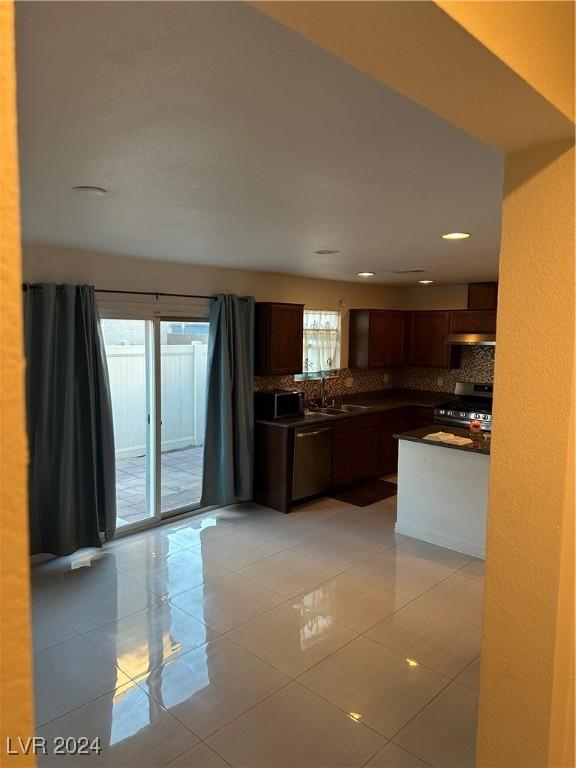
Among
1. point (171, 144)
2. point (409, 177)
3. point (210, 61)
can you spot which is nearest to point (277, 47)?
point (210, 61)

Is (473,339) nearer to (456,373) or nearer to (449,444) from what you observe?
(456,373)

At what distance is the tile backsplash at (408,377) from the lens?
264 inches

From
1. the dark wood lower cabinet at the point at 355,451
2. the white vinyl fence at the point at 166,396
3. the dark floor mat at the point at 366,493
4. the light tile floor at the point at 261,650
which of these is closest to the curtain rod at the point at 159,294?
the white vinyl fence at the point at 166,396

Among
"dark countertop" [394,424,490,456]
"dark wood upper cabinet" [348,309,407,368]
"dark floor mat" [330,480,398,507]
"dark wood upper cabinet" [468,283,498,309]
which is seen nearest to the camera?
"dark countertop" [394,424,490,456]

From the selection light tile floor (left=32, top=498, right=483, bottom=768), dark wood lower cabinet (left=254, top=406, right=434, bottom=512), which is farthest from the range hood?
light tile floor (left=32, top=498, right=483, bottom=768)

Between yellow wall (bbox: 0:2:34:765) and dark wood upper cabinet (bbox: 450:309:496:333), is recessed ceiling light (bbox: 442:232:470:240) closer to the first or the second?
dark wood upper cabinet (bbox: 450:309:496:333)

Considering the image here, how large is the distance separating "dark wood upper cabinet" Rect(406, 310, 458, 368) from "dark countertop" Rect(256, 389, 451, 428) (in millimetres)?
500

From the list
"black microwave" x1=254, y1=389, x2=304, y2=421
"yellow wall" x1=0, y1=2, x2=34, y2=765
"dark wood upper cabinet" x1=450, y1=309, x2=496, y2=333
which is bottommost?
"black microwave" x1=254, y1=389, x2=304, y2=421

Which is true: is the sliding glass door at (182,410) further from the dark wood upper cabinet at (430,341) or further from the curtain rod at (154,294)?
the dark wood upper cabinet at (430,341)

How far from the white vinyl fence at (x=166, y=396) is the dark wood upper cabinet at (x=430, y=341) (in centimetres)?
326

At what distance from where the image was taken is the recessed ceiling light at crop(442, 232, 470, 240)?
340 cm

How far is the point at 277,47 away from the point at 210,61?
0.17m

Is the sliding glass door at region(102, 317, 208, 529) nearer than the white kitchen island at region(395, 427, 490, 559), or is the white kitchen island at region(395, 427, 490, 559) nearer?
the white kitchen island at region(395, 427, 490, 559)

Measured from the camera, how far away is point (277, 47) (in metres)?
1.21
